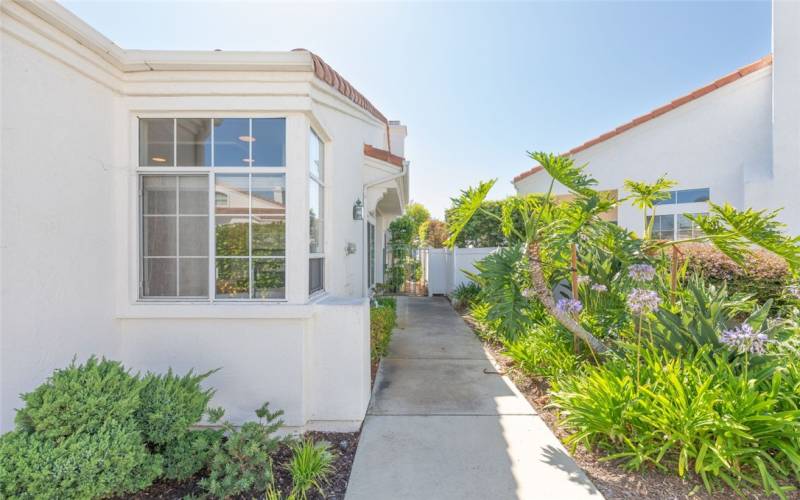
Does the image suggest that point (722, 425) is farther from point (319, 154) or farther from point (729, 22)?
point (729, 22)

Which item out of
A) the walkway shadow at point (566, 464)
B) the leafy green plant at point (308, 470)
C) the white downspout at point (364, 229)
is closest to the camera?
the leafy green plant at point (308, 470)

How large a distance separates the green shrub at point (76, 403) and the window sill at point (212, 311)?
0.97m

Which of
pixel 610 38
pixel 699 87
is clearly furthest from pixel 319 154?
pixel 699 87

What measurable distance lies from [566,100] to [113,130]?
10.9 m

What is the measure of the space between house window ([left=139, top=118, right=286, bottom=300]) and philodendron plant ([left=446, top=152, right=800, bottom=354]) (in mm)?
2328

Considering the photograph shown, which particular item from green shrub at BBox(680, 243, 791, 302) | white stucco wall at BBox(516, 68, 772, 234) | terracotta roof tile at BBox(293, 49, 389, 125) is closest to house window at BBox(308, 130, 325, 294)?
terracotta roof tile at BBox(293, 49, 389, 125)

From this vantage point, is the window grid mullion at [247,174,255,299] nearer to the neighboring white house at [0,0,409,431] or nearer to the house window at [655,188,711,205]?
the neighboring white house at [0,0,409,431]

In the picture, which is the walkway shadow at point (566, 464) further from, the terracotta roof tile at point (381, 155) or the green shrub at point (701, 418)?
the terracotta roof tile at point (381, 155)

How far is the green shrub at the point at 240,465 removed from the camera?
2.52m

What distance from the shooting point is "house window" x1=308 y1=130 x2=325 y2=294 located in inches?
165

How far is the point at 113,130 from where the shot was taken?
356 cm

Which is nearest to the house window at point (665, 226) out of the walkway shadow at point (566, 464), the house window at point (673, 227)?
the house window at point (673, 227)

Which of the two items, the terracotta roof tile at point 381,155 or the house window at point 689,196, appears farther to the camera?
the house window at point 689,196

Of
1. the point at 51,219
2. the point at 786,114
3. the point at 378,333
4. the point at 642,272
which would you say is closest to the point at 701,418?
the point at 642,272
